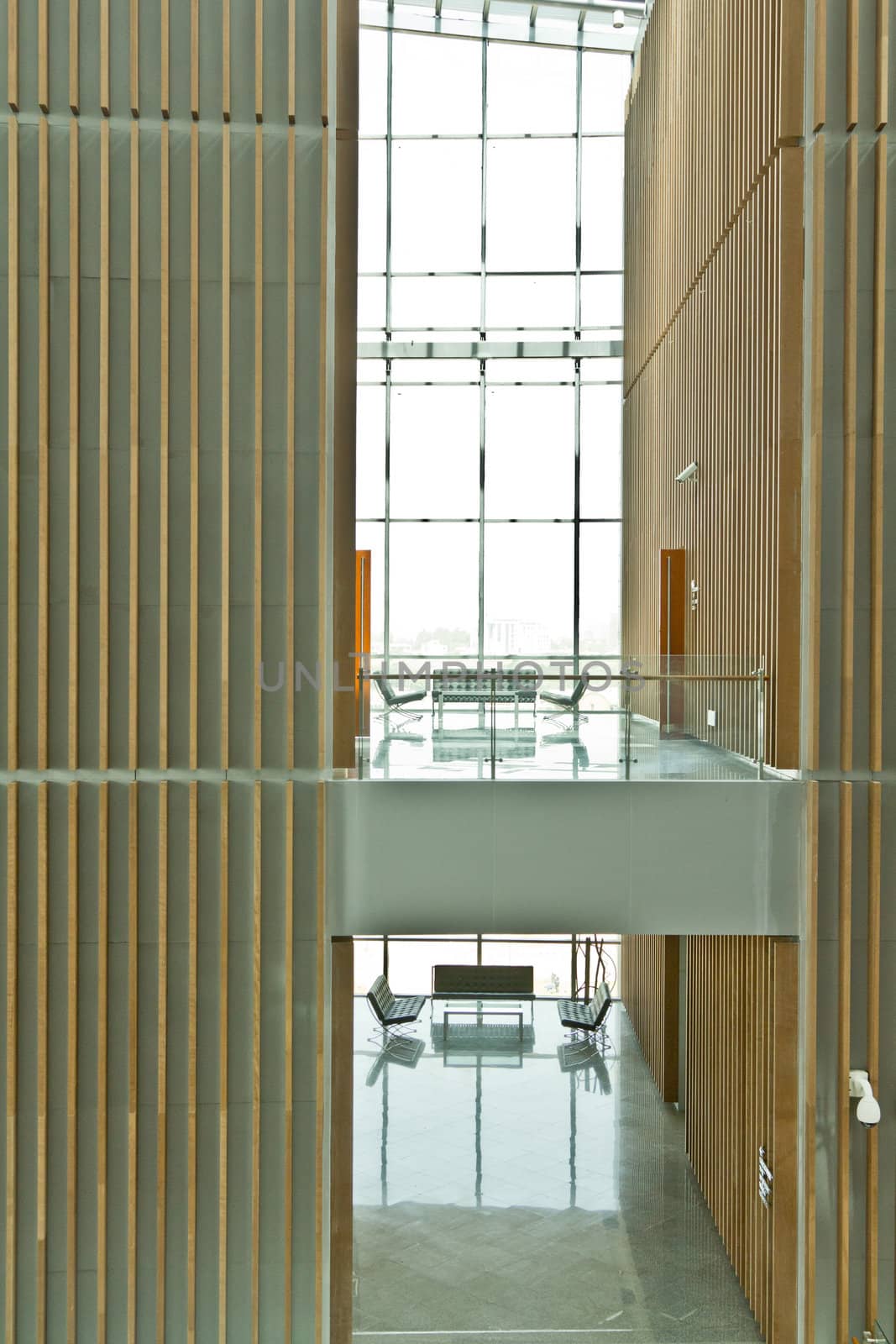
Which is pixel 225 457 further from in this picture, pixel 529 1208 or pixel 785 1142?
pixel 529 1208

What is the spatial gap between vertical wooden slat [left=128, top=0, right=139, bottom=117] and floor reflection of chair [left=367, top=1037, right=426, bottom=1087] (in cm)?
1071

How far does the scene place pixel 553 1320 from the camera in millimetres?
8203

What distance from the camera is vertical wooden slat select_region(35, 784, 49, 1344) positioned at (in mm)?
7391

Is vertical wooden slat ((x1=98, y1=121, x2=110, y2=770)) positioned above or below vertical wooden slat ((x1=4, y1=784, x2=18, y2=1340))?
above

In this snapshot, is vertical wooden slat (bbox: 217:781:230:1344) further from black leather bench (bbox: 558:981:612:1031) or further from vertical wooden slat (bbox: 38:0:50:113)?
black leather bench (bbox: 558:981:612:1031)

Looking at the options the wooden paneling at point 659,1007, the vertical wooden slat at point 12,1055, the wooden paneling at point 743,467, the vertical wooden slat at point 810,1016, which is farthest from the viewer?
the wooden paneling at point 659,1007

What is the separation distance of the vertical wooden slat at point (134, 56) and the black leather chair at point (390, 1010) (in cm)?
1031

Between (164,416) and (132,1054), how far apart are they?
15.1 ft

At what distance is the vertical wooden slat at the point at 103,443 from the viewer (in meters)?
7.58

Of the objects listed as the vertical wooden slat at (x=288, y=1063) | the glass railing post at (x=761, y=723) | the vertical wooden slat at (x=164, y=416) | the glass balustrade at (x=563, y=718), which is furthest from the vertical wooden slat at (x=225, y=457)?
the glass railing post at (x=761, y=723)

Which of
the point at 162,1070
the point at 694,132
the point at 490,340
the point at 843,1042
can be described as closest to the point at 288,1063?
the point at 162,1070

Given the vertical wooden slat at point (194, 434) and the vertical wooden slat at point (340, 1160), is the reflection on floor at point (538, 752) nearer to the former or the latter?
the vertical wooden slat at point (194, 434)

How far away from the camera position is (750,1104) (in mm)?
8609

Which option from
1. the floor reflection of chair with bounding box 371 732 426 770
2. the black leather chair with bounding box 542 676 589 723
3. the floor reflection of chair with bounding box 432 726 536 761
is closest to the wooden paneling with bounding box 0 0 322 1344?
the floor reflection of chair with bounding box 371 732 426 770
